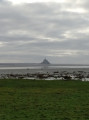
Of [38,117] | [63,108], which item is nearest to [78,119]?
[38,117]

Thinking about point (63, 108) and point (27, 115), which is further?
point (63, 108)

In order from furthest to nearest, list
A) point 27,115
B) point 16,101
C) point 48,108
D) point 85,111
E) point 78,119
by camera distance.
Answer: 1. point 16,101
2. point 48,108
3. point 85,111
4. point 27,115
5. point 78,119

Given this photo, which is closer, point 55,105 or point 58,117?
point 58,117

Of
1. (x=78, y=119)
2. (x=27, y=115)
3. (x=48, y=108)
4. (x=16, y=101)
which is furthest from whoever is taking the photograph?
(x=16, y=101)

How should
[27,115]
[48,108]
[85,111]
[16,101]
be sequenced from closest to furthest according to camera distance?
1. [27,115]
2. [85,111]
3. [48,108]
4. [16,101]

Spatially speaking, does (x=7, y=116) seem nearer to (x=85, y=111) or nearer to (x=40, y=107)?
(x=40, y=107)

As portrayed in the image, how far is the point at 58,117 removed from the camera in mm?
16562

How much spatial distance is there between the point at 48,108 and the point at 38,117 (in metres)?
3.08

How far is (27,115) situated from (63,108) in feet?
11.2

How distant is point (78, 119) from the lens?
16.0 meters

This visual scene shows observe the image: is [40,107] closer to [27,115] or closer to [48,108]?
[48,108]

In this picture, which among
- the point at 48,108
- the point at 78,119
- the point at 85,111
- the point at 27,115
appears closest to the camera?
the point at 78,119

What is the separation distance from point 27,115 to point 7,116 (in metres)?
1.24

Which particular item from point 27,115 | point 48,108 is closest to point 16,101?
point 48,108
